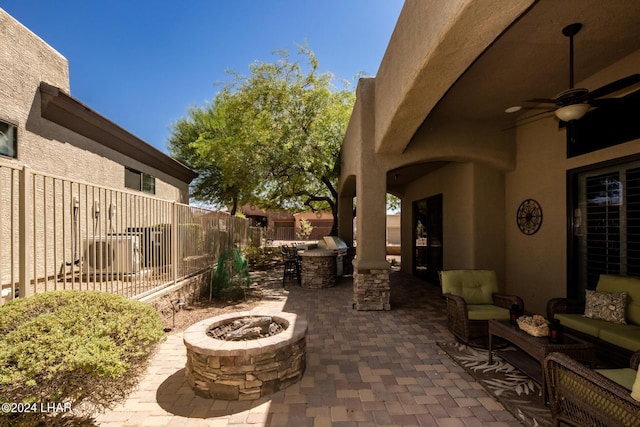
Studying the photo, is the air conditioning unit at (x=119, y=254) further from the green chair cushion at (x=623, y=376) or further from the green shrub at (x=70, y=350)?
the green chair cushion at (x=623, y=376)

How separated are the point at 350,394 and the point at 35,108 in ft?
27.6

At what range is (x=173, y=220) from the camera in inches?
233

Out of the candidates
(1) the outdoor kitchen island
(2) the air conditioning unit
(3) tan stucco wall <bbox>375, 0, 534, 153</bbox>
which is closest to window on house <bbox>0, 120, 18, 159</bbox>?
(2) the air conditioning unit

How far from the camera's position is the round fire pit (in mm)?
3056

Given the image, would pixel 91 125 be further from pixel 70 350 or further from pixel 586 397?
pixel 586 397

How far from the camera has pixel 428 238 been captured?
9.59 metres

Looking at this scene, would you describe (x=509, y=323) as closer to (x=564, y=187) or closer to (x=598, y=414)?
(x=598, y=414)

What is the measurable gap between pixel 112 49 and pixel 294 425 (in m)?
11.2

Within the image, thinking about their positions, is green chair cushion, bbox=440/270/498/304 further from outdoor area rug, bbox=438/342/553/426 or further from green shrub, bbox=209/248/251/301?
green shrub, bbox=209/248/251/301

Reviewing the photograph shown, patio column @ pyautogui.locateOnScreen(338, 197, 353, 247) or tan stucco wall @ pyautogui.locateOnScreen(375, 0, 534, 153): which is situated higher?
tan stucco wall @ pyautogui.locateOnScreen(375, 0, 534, 153)

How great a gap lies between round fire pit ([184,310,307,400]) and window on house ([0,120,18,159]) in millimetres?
5857

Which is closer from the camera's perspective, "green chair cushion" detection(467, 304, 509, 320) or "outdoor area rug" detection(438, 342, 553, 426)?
"outdoor area rug" detection(438, 342, 553, 426)

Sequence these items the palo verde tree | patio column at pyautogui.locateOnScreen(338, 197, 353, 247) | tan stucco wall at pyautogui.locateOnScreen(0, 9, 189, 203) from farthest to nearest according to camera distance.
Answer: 1. patio column at pyautogui.locateOnScreen(338, 197, 353, 247)
2. the palo verde tree
3. tan stucco wall at pyautogui.locateOnScreen(0, 9, 189, 203)

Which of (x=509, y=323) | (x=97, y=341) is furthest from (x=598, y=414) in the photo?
(x=97, y=341)
